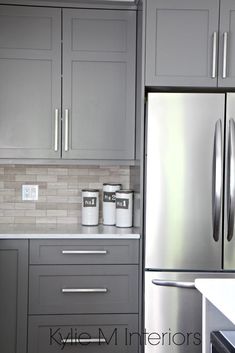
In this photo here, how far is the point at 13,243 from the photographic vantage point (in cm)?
258

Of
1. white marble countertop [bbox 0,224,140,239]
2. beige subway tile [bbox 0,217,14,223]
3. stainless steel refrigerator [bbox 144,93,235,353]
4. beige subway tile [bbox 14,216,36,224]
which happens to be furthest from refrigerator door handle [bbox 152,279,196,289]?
beige subway tile [bbox 0,217,14,223]

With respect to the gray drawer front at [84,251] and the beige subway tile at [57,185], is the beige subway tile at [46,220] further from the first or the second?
the gray drawer front at [84,251]

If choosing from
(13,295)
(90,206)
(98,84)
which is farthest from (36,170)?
(13,295)

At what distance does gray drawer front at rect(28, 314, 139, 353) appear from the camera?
2615 millimetres

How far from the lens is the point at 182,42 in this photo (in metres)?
2.57

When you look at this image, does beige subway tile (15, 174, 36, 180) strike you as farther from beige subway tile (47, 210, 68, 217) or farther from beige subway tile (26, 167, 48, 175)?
beige subway tile (47, 210, 68, 217)

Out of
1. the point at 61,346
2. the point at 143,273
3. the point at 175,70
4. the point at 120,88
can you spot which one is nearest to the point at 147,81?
the point at 175,70

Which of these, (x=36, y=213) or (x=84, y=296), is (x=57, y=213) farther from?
(x=84, y=296)

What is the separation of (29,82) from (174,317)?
1652 millimetres

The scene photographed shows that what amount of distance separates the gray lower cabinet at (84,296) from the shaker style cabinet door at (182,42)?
986 millimetres

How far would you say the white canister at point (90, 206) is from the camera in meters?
3.00

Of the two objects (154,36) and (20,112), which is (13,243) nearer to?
(20,112)

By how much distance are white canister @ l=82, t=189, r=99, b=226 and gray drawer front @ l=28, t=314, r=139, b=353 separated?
0.65 metres

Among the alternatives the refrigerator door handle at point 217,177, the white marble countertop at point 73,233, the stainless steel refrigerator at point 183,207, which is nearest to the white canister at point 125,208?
the white marble countertop at point 73,233
